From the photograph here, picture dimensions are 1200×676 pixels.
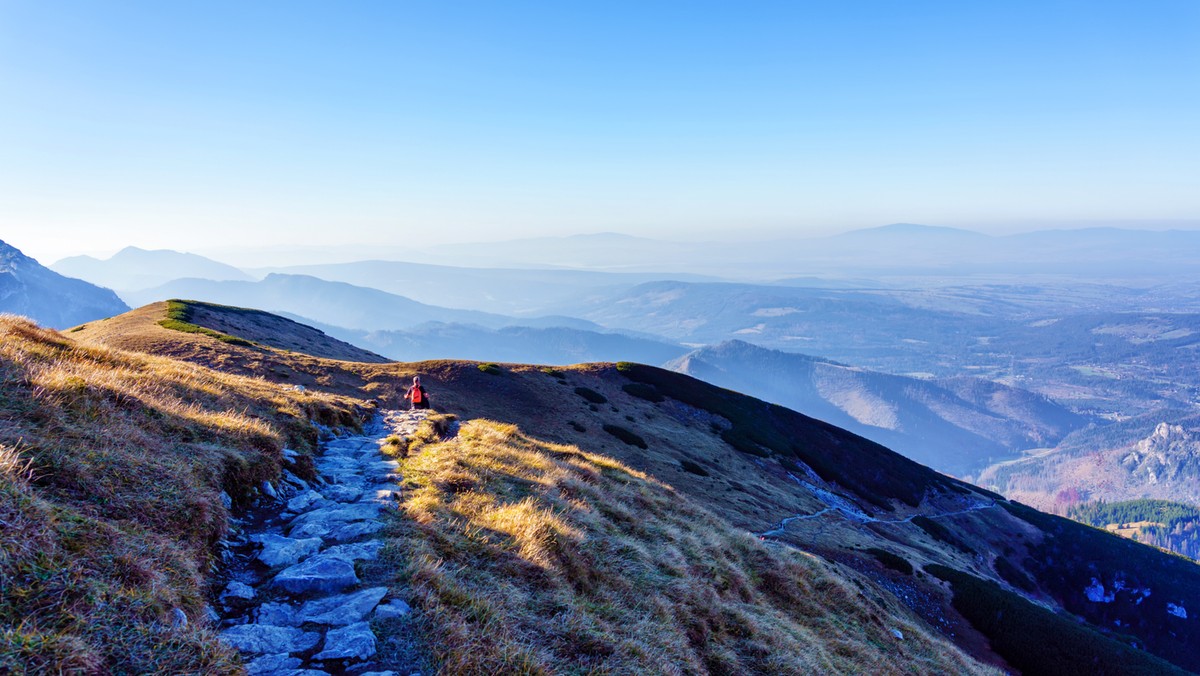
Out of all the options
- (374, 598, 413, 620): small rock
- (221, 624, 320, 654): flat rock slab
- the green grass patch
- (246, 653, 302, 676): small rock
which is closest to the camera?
(246, 653, 302, 676): small rock

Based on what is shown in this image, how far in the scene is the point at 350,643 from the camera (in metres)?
6.02

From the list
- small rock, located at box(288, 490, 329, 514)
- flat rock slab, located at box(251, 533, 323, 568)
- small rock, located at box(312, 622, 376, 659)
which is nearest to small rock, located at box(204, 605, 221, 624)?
small rock, located at box(312, 622, 376, 659)

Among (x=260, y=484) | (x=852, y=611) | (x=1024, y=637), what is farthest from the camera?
(x=1024, y=637)

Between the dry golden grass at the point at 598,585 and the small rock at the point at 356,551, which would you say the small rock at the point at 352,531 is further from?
the dry golden grass at the point at 598,585

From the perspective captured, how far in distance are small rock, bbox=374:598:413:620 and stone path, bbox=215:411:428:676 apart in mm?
13

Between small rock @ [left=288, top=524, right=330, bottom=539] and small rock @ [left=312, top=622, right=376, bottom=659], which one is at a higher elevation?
small rock @ [left=312, top=622, right=376, bottom=659]

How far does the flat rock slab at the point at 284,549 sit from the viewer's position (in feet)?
26.4

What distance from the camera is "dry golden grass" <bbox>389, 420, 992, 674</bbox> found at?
733 cm

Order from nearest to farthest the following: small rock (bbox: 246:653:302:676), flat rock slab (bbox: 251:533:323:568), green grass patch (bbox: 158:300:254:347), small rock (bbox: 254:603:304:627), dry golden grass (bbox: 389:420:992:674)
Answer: small rock (bbox: 246:653:302:676) < small rock (bbox: 254:603:304:627) < dry golden grass (bbox: 389:420:992:674) < flat rock slab (bbox: 251:533:323:568) < green grass patch (bbox: 158:300:254:347)

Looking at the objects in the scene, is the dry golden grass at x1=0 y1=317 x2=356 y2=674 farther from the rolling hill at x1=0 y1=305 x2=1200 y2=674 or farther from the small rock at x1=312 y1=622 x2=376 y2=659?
the small rock at x1=312 y1=622 x2=376 y2=659

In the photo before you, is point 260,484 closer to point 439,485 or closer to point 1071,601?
point 439,485

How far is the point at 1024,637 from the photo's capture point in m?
33.2

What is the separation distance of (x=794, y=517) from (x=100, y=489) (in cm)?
4065

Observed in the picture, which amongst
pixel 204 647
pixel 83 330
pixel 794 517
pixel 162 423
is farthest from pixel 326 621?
pixel 83 330
